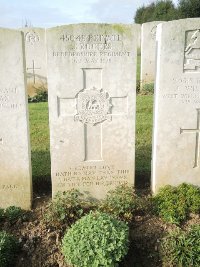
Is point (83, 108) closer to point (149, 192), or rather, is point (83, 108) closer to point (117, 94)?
point (117, 94)

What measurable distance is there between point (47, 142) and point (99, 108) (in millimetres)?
2721

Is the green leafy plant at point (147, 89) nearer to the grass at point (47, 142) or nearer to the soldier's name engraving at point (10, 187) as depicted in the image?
the grass at point (47, 142)

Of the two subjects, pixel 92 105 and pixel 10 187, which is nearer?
pixel 92 105

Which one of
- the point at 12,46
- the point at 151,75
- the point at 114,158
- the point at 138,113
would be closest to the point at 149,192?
the point at 114,158

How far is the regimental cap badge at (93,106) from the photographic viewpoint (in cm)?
481

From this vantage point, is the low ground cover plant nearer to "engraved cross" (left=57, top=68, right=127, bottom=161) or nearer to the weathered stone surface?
the weathered stone surface

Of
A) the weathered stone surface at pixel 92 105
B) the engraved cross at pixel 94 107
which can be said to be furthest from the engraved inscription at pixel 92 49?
the engraved cross at pixel 94 107

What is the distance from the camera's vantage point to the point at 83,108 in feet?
16.0

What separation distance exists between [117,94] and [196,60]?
114 cm

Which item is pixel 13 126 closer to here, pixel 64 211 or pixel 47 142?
pixel 64 211

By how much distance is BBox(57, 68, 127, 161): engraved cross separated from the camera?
187 inches

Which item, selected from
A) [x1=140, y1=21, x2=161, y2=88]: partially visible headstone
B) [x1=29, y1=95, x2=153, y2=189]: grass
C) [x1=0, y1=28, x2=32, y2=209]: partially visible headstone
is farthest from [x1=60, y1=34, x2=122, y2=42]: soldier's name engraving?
[x1=140, y1=21, x2=161, y2=88]: partially visible headstone

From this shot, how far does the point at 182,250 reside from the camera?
3885 mm

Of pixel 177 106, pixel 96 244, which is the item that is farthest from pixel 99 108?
pixel 96 244
